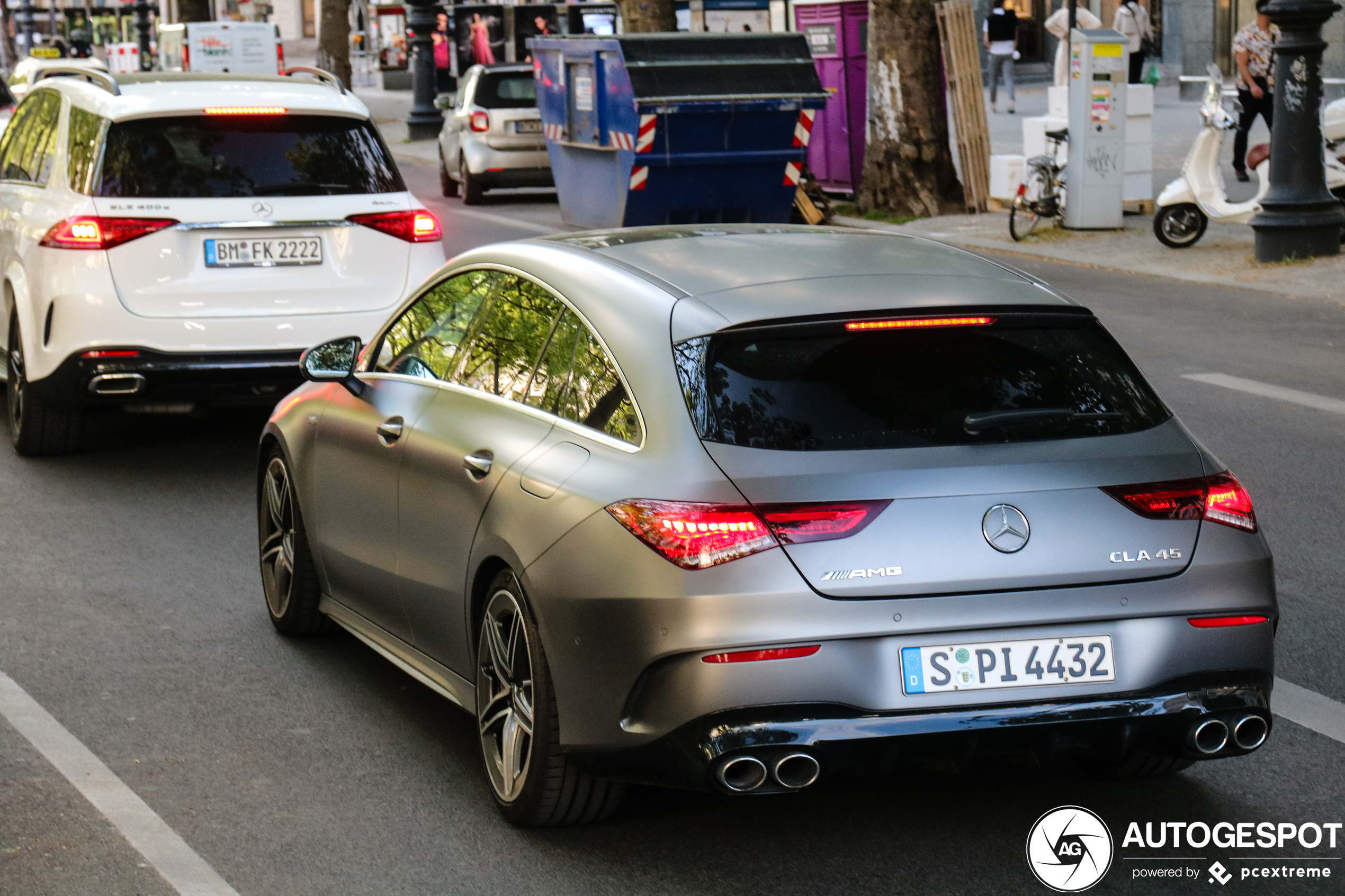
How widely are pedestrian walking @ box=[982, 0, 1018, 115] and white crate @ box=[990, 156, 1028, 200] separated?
14.0 m

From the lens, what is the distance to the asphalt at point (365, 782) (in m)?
4.33

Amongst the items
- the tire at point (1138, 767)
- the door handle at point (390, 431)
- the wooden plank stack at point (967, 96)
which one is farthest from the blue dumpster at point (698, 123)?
the tire at point (1138, 767)

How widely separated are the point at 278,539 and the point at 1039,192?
12817 millimetres

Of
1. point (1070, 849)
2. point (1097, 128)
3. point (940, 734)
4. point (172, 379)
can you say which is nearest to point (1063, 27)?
point (1097, 128)

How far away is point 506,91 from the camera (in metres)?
24.6

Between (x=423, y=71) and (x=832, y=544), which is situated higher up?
(x=423, y=71)

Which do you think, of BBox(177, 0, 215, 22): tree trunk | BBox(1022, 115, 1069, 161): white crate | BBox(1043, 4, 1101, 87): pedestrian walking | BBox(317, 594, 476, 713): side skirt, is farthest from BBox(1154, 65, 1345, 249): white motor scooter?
BBox(177, 0, 215, 22): tree trunk

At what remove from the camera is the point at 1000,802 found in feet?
15.5

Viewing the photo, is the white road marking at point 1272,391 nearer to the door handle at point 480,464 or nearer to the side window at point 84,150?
the side window at point 84,150

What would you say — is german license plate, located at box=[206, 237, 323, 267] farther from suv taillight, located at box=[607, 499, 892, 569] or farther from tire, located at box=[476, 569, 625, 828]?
suv taillight, located at box=[607, 499, 892, 569]

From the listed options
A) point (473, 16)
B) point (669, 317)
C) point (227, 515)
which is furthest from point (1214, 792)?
point (473, 16)

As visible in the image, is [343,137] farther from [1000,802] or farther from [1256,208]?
[1256,208]

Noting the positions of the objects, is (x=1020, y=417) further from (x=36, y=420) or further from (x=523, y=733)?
(x=36, y=420)

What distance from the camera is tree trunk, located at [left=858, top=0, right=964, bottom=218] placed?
67.3 ft
